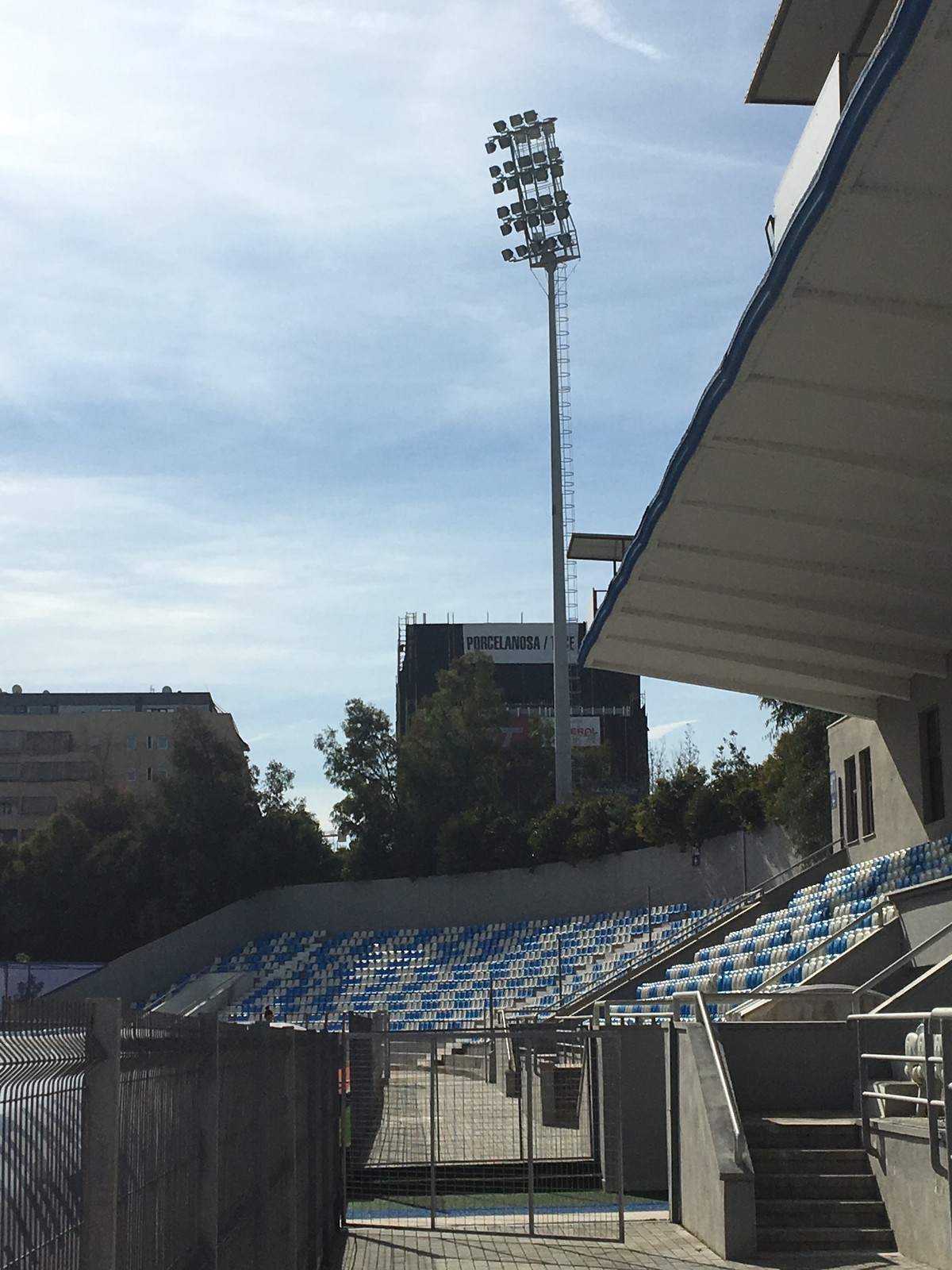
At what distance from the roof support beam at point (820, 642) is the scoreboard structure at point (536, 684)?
5592cm

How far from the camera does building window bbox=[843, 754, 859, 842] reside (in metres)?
28.3

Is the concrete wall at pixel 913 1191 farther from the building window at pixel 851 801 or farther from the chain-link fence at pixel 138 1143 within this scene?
the building window at pixel 851 801

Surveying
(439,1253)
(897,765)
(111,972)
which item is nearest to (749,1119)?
(439,1253)

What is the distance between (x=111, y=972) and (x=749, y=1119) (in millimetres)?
40539

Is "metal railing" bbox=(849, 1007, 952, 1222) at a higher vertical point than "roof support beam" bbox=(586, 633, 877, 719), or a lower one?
lower

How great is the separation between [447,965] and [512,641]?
41.0m

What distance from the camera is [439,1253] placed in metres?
11.9

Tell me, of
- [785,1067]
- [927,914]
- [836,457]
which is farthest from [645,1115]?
[836,457]

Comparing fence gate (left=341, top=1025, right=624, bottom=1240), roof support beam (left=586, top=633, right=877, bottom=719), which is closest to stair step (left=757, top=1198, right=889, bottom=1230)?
fence gate (left=341, top=1025, right=624, bottom=1240)

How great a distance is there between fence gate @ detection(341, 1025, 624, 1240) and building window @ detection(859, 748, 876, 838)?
35.7 ft

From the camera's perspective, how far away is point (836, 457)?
1459cm

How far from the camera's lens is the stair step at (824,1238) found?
1134 centimetres

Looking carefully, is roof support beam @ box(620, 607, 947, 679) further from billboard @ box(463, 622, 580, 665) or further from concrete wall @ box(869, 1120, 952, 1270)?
billboard @ box(463, 622, 580, 665)

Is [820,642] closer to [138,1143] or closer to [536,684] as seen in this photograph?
[138,1143]
